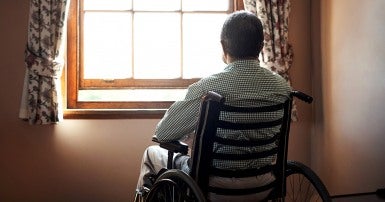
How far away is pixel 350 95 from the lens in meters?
2.41

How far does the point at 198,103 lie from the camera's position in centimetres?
159

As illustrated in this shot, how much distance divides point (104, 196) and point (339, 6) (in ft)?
6.03

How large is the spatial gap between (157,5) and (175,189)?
1.69 metres

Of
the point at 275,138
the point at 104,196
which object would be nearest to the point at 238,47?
the point at 275,138

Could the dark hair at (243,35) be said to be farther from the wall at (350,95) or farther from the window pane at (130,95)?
the window pane at (130,95)

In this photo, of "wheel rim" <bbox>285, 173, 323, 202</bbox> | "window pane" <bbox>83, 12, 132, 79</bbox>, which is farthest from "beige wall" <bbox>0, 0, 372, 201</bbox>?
"window pane" <bbox>83, 12, 132, 79</bbox>

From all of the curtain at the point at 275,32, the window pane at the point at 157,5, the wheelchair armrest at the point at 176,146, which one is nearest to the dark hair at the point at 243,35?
the wheelchair armrest at the point at 176,146

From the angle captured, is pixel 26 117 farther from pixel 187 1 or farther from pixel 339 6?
pixel 339 6

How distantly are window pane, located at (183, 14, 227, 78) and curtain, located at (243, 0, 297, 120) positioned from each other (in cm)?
33

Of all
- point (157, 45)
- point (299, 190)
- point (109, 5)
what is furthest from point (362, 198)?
point (109, 5)

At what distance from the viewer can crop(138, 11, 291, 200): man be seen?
1576mm

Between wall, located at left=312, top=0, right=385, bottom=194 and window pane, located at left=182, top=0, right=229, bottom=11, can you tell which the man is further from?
window pane, located at left=182, top=0, right=229, bottom=11

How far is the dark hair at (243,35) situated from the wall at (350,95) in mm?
740

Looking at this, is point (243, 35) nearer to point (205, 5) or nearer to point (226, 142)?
point (226, 142)
